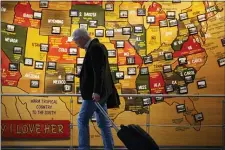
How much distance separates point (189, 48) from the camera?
476cm

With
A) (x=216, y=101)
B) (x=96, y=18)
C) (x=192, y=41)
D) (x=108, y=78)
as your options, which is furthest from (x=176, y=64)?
(x=108, y=78)

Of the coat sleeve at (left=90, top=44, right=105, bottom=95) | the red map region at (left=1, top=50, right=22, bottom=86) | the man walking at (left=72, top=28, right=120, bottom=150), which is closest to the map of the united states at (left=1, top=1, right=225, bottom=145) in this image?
the red map region at (left=1, top=50, right=22, bottom=86)

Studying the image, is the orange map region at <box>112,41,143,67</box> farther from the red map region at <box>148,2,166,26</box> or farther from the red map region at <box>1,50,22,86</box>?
the red map region at <box>1,50,22,86</box>

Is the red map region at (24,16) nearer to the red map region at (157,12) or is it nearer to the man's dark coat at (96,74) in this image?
the red map region at (157,12)

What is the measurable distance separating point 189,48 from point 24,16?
7.34ft

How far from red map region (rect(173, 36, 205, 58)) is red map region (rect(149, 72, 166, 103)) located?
0.35 metres

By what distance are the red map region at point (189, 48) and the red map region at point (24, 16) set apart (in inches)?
75.2

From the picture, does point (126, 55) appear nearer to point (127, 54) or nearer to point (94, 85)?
point (127, 54)

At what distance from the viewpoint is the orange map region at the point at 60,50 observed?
4762 mm

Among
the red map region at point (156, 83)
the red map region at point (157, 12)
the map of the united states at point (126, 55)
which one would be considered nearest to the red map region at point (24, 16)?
the map of the united states at point (126, 55)

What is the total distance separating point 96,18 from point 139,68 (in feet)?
2.90

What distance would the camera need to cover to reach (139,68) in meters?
4.76

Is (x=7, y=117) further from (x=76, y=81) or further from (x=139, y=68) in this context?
(x=139, y=68)

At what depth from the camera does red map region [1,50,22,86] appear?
4711 millimetres
